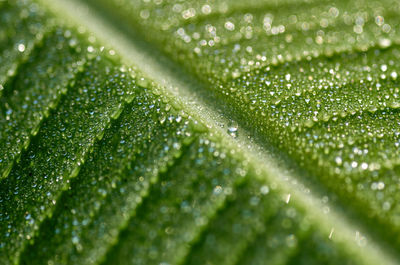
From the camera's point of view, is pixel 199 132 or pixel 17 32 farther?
pixel 17 32

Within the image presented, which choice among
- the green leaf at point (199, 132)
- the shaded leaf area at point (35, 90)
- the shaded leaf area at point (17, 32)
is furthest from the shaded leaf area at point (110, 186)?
the shaded leaf area at point (17, 32)

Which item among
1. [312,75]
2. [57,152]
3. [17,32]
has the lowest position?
[57,152]

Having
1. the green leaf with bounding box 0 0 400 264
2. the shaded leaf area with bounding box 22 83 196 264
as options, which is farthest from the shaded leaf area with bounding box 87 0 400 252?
the shaded leaf area with bounding box 22 83 196 264

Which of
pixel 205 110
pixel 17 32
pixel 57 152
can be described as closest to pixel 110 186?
pixel 57 152

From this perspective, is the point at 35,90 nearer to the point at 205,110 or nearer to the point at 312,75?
the point at 205,110

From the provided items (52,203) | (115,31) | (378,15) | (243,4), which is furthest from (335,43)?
(52,203)

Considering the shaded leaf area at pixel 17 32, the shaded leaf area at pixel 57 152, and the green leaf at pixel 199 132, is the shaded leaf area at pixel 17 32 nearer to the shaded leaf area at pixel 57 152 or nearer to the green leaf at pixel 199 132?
the green leaf at pixel 199 132
